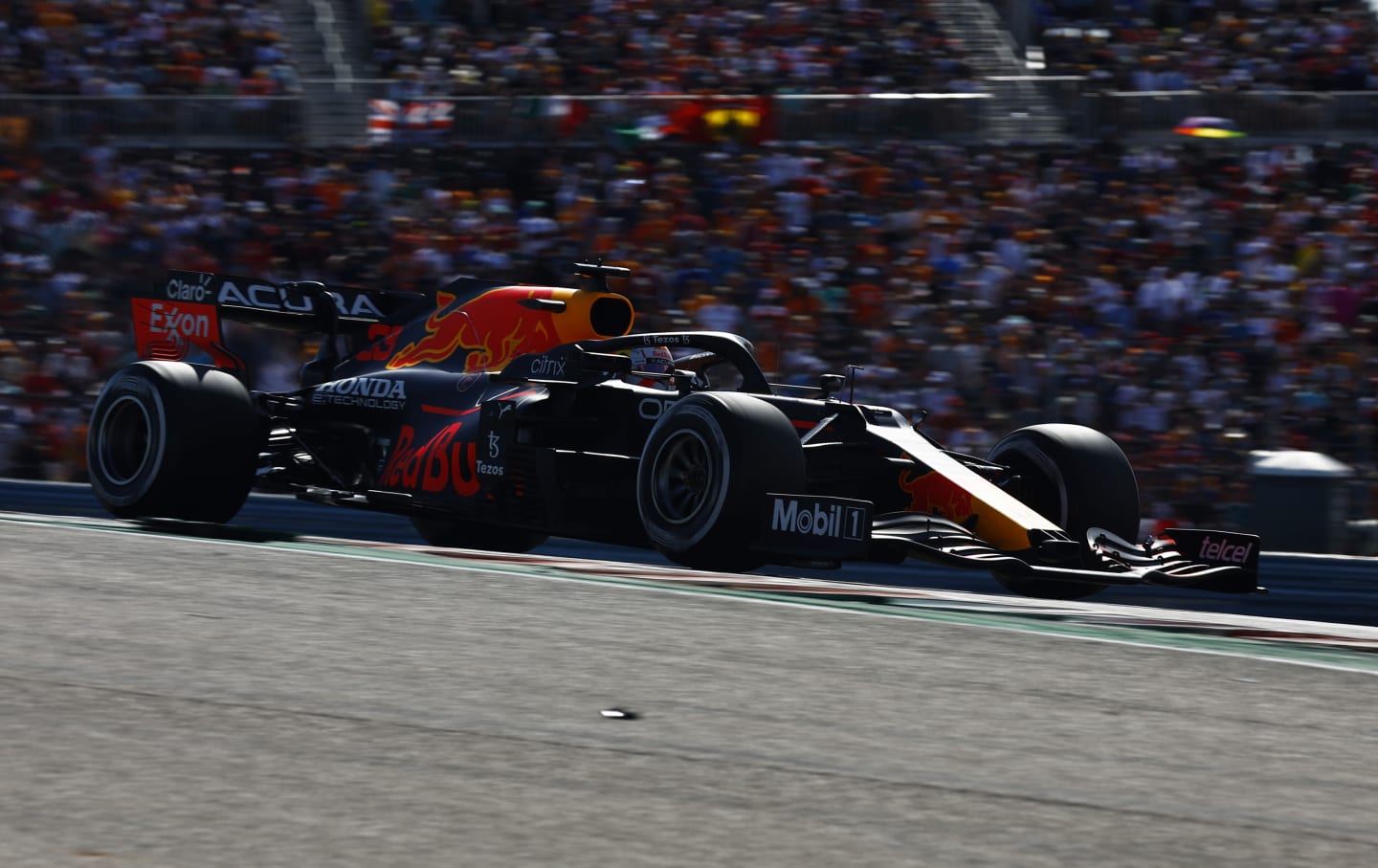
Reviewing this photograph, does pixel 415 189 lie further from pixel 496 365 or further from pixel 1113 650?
pixel 1113 650

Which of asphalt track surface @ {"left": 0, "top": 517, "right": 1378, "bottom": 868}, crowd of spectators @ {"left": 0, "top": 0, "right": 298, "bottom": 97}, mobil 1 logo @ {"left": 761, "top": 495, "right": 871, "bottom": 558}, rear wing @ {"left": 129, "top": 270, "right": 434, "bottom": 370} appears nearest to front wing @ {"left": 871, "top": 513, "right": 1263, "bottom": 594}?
mobil 1 logo @ {"left": 761, "top": 495, "right": 871, "bottom": 558}

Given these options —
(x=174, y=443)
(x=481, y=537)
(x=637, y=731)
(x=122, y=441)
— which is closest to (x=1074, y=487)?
(x=481, y=537)

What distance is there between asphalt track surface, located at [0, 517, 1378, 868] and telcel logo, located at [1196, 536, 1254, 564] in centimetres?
104

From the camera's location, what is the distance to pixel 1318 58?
17.5 m

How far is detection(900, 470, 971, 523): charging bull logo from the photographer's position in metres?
7.70

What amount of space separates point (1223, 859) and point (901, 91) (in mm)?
14850

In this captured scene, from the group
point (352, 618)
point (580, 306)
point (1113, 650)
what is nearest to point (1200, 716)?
point (1113, 650)

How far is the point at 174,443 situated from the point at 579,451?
2.09 metres

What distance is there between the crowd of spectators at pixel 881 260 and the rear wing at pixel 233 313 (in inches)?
117

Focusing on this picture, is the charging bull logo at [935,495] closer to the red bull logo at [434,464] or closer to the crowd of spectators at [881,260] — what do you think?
the red bull logo at [434,464]

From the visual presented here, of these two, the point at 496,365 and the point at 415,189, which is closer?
the point at 496,365

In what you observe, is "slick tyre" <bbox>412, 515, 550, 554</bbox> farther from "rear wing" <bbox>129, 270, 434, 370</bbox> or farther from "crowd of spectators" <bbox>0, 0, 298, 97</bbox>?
"crowd of spectators" <bbox>0, 0, 298, 97</bbox>

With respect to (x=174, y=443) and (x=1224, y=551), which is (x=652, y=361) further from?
(x=1224, y=551)

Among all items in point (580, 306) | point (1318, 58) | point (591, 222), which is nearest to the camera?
point (580, 306)
